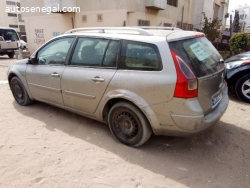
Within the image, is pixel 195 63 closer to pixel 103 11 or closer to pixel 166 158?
pixel 166 158

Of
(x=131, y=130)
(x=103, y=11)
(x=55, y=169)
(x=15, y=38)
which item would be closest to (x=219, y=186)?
(x=131, y=130)

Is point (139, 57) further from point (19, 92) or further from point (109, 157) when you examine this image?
point (19, 92)

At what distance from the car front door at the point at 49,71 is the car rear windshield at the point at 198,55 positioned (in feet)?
5.98

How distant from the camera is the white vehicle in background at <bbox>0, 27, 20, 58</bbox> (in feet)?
44.9

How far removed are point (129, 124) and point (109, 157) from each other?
53 cm

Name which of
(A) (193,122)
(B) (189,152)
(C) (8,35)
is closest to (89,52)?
(A) (193,122)

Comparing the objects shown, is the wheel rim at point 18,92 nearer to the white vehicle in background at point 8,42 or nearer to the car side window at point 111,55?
the car side window at point 111,55

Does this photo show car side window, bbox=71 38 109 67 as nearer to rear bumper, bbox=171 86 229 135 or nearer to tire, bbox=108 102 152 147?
tire, bbox=108 102 152 147

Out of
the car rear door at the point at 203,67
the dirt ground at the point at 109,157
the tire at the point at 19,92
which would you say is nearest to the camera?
the dirt ground at the point at 109,157

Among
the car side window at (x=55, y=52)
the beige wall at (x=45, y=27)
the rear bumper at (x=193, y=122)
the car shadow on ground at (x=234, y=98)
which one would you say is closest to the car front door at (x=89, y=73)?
the car side window at (x=55, y=52)

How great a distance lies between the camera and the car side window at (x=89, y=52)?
2.96 metres

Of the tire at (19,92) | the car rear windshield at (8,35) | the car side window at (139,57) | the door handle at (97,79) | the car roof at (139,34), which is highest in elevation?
the car rear windshield at (8,35)

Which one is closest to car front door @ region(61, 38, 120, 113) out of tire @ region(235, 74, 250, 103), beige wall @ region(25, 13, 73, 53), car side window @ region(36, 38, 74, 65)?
car side window @ region(36, 38, 74, 65)

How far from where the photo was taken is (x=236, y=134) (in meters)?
3.28
